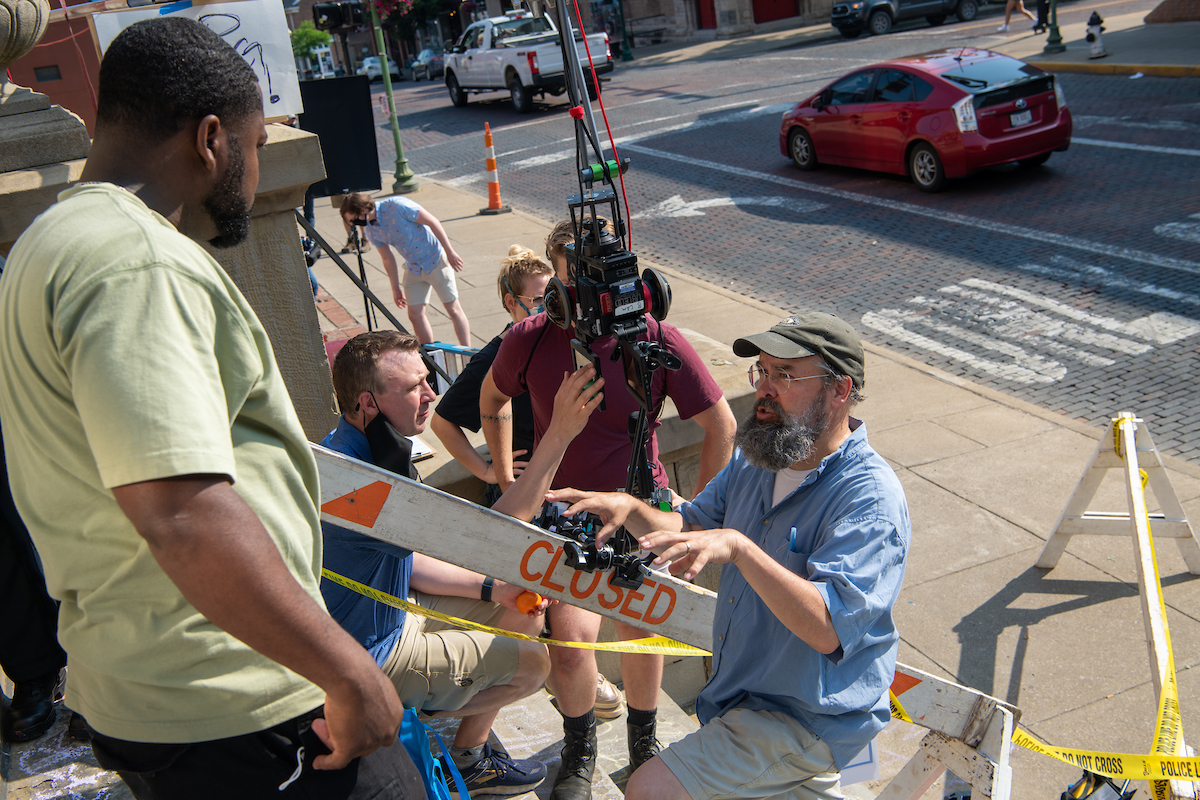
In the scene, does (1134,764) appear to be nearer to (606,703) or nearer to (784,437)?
(784,437)

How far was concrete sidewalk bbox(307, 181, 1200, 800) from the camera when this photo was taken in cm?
420

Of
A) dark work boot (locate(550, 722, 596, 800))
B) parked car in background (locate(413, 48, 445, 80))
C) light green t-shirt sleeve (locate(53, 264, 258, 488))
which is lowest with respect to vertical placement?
dark work boot (locate(550, 722, 596, 800))

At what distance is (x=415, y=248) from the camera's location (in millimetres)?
8375

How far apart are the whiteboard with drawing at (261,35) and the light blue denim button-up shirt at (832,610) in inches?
119

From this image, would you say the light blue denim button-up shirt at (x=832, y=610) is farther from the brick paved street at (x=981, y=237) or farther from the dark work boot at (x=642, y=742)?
the brick paved street at (x=981, y=237)

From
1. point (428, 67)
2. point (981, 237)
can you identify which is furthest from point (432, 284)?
point (428, 67)

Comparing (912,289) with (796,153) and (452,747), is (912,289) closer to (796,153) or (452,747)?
(796,153)

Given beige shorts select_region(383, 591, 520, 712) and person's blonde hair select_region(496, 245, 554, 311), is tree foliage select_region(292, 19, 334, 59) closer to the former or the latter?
person's blonde hair select_region(496, 245, 554, 311)

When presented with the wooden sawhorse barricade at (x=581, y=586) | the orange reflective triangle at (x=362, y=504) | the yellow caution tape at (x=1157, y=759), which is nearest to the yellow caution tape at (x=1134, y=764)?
the yellow caution tape at (x=1157, y=759)

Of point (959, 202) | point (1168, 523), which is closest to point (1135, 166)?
point (959, 202)

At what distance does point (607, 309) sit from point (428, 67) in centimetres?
4360

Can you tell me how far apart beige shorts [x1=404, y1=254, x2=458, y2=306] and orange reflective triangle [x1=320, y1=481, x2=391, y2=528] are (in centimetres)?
607

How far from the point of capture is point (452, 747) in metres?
3.50

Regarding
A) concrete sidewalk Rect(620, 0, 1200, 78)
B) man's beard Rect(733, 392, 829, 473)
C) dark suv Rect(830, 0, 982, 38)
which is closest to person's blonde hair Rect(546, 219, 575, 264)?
man's beard Rect(733, 392, 829, 473)
